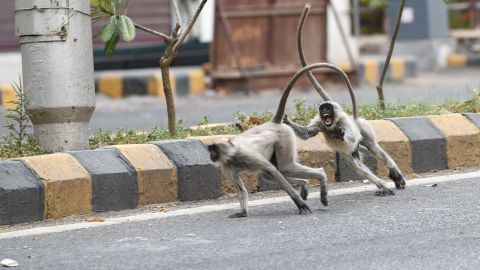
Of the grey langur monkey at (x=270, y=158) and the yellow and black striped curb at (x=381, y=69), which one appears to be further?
the yellow and black striped curb at (x=381, y=69)

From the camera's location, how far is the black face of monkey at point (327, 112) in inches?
241

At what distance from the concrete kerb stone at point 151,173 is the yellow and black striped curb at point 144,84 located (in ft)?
25.5

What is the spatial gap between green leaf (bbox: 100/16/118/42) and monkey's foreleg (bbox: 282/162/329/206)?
55.9 inches

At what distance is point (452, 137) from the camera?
287 inches

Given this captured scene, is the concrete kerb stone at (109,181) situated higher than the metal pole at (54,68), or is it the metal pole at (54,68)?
the metal pole at (54,68)

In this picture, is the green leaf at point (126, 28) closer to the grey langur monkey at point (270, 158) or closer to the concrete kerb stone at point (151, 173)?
the concrete kerb stone at point (151, 173)

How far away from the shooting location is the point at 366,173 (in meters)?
6.38

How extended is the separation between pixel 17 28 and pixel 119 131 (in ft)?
3.38

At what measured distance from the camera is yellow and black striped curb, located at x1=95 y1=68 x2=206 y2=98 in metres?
14.1

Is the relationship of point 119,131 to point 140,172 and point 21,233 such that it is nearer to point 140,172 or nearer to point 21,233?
point 140,172

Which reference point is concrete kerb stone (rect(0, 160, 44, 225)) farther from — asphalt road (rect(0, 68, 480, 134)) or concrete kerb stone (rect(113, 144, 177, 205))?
asphalt road (rect(0, 68, 480, 134))

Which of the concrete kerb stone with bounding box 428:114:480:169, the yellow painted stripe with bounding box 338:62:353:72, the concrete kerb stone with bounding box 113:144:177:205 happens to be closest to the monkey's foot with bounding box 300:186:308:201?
the concrete kerb stone with bounding box 113:144:177:205

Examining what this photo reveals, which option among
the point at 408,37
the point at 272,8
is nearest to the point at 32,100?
the point at 272,8

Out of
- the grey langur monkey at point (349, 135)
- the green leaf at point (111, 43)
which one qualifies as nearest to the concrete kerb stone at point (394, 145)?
the grey langur monkey at point (349, 135)
